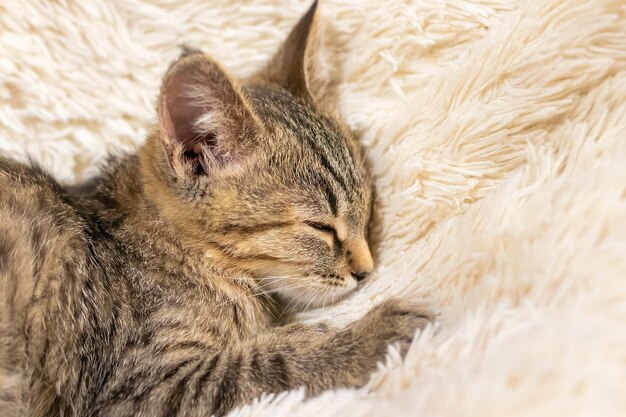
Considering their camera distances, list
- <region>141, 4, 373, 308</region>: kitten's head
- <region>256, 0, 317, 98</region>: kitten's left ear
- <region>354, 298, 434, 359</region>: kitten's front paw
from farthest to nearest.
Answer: <region>256, 0, 317, 98</region>: kitten's left ear, <region>141, 4, 373, 308</region>: kitten's head, <region>354, 298, 434, 359</region>: kitten's front paw

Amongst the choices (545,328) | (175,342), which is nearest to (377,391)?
(545,328)

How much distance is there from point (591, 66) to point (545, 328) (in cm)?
54

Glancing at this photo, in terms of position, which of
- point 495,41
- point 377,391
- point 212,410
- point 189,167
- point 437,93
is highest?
point 495,41

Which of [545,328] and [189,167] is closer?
[545,328]

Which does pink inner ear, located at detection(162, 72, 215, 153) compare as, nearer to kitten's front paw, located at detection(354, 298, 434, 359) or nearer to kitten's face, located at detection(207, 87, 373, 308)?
kitten's face, located at detection(207, 87, 373, 308)

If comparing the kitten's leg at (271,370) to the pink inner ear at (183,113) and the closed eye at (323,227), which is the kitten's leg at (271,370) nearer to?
the closed eye at (323,227)

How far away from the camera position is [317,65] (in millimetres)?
1455

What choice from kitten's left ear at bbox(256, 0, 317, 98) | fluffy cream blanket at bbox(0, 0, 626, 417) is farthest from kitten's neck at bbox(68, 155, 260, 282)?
kitten's left ear at bbox(256, 0, 317, 98)

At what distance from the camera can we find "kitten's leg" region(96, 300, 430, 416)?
3.16 ft

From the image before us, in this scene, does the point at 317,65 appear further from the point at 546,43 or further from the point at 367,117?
the point at 546,43

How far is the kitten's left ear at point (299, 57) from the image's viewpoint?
1360 mm

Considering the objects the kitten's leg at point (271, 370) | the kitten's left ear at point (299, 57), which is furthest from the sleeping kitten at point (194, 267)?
the kitten's left ear at point (299, 57)

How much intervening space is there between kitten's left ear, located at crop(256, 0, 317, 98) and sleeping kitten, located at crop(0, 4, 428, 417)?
108 mm

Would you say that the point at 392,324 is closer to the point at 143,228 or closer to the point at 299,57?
the point at 143,228
